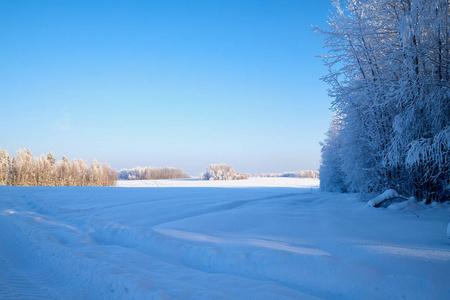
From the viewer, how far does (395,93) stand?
6.03 metres

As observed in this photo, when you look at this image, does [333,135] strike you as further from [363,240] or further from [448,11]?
[363,240]

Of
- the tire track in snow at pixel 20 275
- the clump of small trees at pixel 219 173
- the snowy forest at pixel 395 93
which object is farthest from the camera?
the clump of small trees at pixel 219 173

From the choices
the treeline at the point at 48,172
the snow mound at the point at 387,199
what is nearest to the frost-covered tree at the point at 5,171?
A: the treeline at the point at 48,172

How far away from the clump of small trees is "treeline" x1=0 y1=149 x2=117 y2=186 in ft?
46.3

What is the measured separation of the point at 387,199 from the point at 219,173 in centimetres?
3289

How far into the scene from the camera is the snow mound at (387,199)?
6.03 meters

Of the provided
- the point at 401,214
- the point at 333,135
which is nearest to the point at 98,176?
the point at 333,135

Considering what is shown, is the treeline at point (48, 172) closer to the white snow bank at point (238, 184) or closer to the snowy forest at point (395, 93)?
the white snow bank at point (238, 184)

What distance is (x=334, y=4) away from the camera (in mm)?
9047

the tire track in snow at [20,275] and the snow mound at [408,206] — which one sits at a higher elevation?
the snow mound at [408,206]

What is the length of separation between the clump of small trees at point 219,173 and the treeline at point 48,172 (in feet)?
46.3

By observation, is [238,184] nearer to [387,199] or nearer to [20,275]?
[387,199]

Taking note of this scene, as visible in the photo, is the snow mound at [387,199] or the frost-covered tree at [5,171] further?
the frost-covered tree at [5,171]

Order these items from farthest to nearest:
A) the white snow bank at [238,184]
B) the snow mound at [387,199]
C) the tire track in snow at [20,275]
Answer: the white snow bank at [238,184] → the snow mound at [387,199] → the tire track in snow at [20,275]
